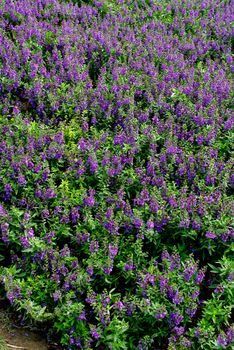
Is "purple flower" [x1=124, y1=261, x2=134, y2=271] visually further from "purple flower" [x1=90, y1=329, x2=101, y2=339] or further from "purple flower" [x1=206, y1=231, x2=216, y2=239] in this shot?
"purple flower" [x1=206, y1=231, x2=216, y2=239]

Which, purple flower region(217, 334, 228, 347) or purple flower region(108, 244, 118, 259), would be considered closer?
purple flower region(217, 334, 228, 347)

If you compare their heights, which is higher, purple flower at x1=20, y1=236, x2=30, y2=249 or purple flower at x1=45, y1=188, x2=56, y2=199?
purple flower at x1=45, y1=188, x2=56, y2=199

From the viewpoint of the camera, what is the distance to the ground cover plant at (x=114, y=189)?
4.63m

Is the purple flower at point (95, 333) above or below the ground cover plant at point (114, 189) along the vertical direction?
below

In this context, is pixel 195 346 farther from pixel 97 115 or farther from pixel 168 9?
pixel 168 9

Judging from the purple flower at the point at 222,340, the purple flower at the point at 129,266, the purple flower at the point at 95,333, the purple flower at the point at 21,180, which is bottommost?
the purple flower at the point at 95,333

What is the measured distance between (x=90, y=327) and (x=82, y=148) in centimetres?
236

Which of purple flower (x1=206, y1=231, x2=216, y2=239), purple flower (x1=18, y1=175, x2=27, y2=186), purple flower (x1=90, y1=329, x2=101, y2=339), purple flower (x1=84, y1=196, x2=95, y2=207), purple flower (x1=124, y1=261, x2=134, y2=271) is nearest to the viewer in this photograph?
purple flower (x1=90, y1=329, x2=101, y2=339)

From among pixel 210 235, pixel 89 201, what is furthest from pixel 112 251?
pixel 210 235

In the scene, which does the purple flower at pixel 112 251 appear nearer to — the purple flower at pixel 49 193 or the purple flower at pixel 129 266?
the purple flower at pixel 129 266

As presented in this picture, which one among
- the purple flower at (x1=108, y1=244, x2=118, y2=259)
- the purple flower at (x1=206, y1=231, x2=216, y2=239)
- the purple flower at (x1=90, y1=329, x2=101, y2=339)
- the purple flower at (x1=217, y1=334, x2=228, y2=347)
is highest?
the purple flower at (x1=206, y1=231, x2=216, y2=239)

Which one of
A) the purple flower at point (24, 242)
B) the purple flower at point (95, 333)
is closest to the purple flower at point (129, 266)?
the purple flower at point (95, 333)

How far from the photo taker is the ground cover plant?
4.63 m

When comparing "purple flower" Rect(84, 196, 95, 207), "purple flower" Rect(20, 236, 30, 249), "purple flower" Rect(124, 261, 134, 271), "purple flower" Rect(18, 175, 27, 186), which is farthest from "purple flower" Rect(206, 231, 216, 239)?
"purple flower" Rect(18, 175, 27, 186)
